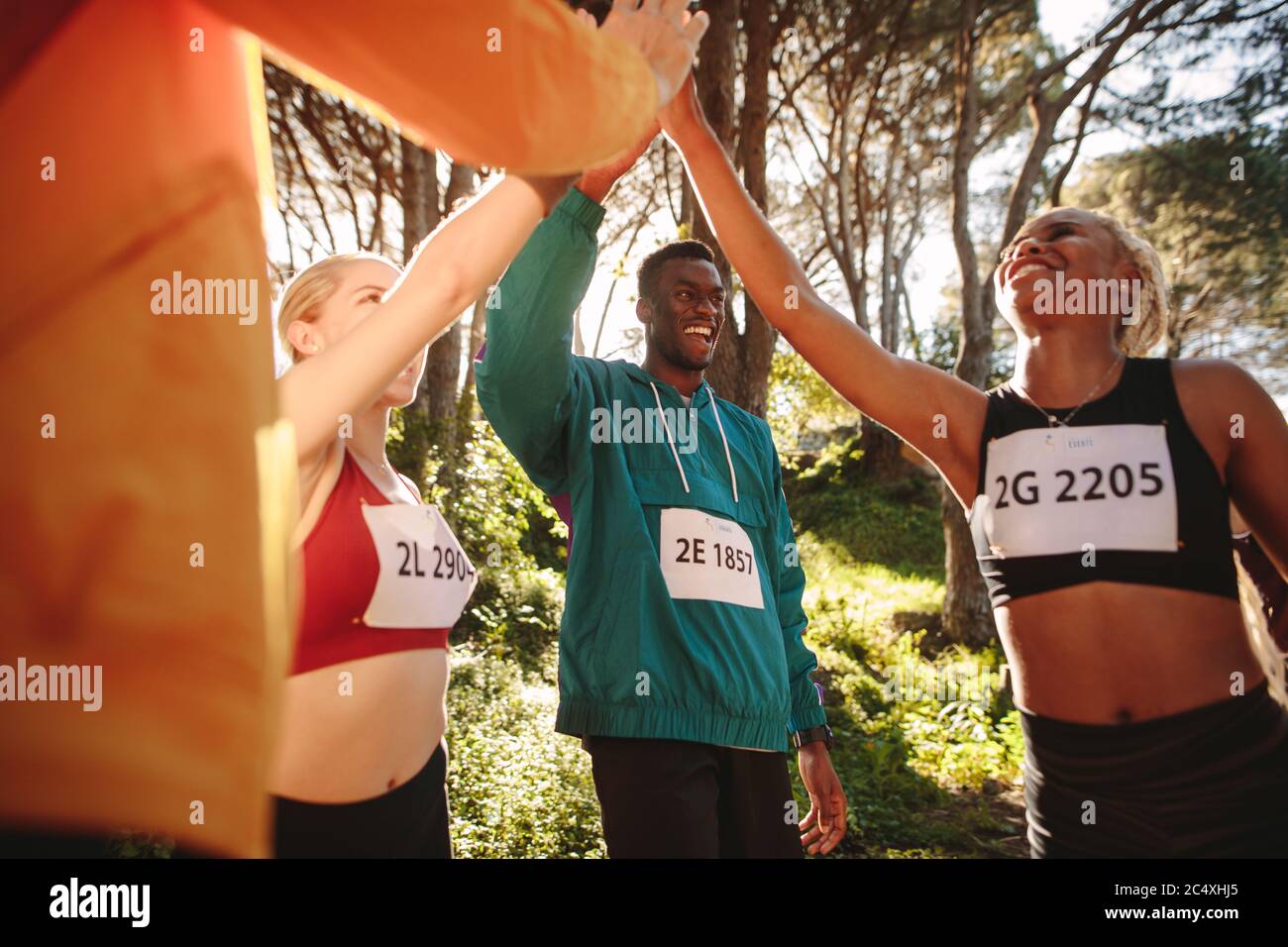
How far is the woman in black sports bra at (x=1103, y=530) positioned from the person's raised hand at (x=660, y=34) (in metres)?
0.72

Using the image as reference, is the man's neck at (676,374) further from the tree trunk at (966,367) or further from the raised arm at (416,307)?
the tree trunk at (966,367)

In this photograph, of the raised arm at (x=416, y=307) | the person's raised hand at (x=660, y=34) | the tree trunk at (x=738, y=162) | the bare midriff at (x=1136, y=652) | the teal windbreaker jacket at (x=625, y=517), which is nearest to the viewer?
the raised arm at (x=416, y=307)

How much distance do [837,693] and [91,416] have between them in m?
8.31

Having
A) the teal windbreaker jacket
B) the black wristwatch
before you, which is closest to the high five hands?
the teal windbreaker jacket

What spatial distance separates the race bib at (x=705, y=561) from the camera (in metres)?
2.18

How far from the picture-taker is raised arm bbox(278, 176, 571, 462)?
1037 millimetres

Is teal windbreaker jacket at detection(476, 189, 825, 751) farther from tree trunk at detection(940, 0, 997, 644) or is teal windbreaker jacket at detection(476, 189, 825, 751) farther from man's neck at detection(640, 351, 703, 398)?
tree trunk at detection(940, 0, 997, 644)

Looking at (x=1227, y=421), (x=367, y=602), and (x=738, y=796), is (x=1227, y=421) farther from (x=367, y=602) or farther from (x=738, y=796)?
(x=367, y=602)

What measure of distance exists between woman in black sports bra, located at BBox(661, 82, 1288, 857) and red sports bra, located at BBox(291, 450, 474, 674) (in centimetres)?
111

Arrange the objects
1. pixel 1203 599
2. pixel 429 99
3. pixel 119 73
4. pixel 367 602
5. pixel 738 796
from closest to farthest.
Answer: pixel 119 73
pixel 429 99
pixel 367 602
pixel 1203 599
pixel 738 796

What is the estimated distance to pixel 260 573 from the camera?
70 centimetres

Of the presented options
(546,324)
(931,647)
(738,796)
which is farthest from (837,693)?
(546,324)

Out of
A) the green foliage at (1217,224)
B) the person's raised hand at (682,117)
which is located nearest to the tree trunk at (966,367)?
the green foliage at (1217,224)

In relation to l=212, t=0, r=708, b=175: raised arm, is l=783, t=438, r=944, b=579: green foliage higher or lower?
higher
